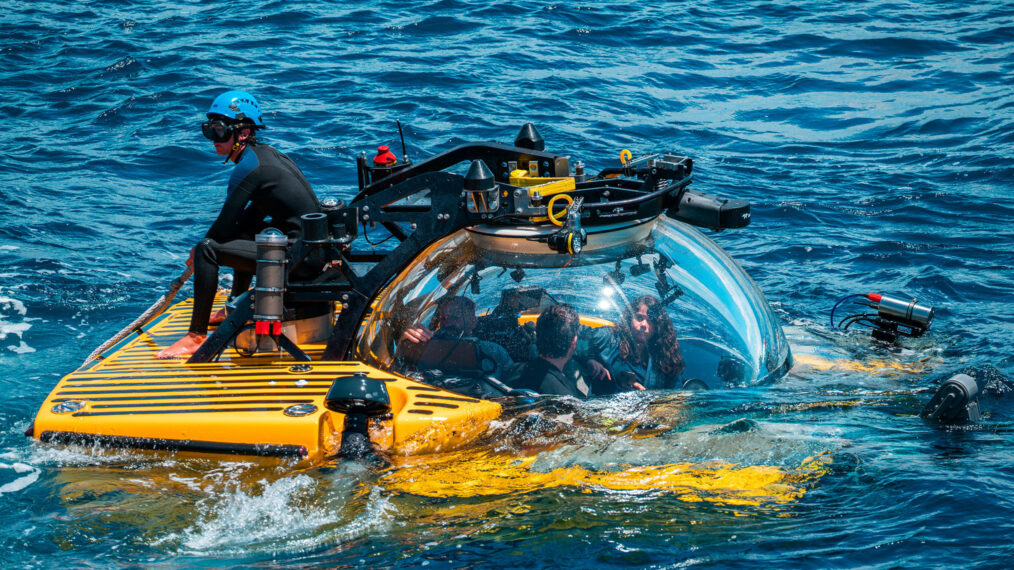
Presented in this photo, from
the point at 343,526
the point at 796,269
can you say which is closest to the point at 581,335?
the point at 343,526

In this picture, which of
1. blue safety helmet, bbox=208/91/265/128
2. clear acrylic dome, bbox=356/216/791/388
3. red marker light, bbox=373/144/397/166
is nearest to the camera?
clear acrylic dome, bbox=356/216/791/388

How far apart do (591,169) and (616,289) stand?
6757mm

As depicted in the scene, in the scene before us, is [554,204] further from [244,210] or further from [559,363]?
[244,210]

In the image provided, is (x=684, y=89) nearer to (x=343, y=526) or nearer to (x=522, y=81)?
(x=522, y=81)

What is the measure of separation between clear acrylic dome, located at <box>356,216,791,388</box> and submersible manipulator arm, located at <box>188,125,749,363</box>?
0.11 metres

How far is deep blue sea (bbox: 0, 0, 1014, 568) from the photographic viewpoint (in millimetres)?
4238

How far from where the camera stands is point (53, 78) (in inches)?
590

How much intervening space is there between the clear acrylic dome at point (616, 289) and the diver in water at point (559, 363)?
64 mm

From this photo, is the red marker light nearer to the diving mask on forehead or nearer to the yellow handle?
the diving mask on forehead

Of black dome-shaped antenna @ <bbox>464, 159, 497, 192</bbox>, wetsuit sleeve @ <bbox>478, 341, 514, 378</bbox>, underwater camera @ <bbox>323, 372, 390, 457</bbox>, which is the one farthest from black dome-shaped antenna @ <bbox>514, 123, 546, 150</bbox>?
underwater camera @ <bbox>323, 372, 390, 457</bbox>

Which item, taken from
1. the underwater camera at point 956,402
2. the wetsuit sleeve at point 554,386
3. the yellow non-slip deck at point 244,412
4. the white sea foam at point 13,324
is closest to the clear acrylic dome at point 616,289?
the wetsuit sleeve at point 554,386

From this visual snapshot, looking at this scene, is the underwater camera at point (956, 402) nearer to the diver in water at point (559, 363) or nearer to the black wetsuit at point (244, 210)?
the diver in water at point (559, 363)

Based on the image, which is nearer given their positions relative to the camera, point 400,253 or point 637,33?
point 400,253

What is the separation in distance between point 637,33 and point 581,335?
13.1 metres
